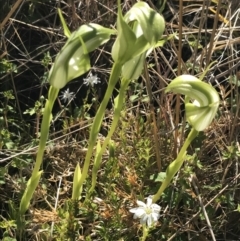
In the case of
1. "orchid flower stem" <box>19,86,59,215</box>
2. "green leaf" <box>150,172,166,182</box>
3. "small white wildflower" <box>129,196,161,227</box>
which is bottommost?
"green leaf" <box>150,172,166,182</box>

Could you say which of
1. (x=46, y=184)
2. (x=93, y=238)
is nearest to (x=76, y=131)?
(x=46, y=184)

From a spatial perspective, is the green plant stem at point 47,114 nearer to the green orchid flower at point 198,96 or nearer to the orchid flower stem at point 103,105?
the orchid flower stem at point 103,105

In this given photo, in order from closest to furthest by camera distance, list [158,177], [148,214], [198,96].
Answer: [198,96]
[148,214]
[158,177]

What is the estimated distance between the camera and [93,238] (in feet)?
3.89

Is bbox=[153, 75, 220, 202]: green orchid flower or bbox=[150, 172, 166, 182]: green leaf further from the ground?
bbox=[153, 75, 220, 202]: green orchid flower

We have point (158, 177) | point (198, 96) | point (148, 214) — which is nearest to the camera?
point (198, 96)

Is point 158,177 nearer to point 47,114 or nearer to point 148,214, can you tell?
point 148,214

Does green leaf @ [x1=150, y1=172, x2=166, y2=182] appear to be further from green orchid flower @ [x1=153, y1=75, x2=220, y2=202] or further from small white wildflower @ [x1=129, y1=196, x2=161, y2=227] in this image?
green orchid flower @ [x1=153, y1=75, x2=220, y2=202]

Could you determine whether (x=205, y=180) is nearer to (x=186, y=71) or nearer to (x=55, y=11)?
(x=186, y=71)

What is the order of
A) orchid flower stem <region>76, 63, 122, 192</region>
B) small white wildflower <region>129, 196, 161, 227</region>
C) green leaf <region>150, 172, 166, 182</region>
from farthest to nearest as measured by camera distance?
green leaf <region>150, 172, 166, 182</region>
small white wildflower <region>129, 196, 161, 227</region>
orchid flower stem <region>76, 63, 122, 192</region>

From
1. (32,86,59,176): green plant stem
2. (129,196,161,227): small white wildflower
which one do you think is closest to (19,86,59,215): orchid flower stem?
(32,86,59,176): green plant stem

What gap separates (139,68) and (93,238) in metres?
0.45

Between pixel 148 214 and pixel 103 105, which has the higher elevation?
pixel 103 105

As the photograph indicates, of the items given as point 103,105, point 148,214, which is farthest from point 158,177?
point 103,105
